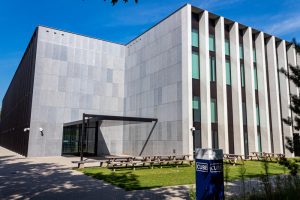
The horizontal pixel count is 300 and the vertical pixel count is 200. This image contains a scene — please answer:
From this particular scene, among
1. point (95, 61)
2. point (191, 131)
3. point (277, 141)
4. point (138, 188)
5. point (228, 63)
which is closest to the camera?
point (138, 188)

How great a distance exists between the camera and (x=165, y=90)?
25.7 metres

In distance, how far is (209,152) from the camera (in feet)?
18.5

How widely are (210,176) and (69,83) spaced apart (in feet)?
84.7

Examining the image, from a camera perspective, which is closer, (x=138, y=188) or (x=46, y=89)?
(x=138, y=188)

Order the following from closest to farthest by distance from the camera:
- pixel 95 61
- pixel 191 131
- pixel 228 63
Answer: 1. pixel 191 131
2. pixel 228 63
3. pixel 95 61

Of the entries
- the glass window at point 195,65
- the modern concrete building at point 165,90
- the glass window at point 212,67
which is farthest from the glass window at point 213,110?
the glass window at point 195,65

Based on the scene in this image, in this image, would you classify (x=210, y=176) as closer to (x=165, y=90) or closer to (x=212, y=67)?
(x=165, y=90)

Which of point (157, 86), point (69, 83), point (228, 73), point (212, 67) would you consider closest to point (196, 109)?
point (212, 67)

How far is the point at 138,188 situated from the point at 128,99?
882 inches

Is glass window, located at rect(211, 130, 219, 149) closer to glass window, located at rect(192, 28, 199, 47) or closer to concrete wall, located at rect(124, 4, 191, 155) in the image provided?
concrete wall, located at rect(124, 4, 191, 155)

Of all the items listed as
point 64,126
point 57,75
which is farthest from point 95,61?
point 64,126

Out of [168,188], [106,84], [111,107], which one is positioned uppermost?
[106,84]

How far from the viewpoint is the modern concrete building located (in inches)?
949

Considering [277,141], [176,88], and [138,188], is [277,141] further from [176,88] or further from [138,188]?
[138,188]
